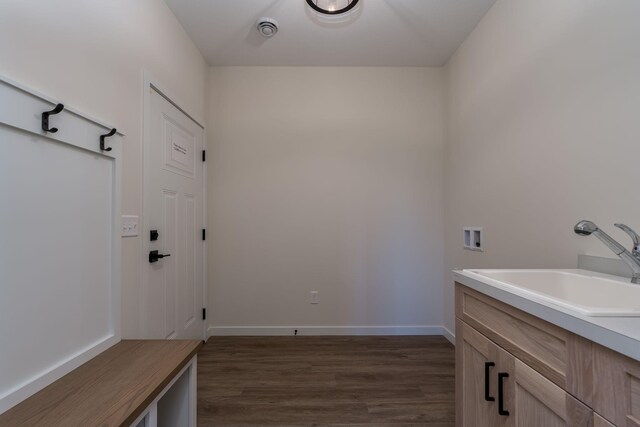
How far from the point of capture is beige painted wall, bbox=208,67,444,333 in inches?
114

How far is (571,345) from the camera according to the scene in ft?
2.45

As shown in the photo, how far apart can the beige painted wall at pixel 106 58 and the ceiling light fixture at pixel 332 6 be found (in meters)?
1.11

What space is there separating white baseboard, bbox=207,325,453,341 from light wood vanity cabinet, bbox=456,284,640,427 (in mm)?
1613

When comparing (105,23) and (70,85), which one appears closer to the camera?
(70,85)

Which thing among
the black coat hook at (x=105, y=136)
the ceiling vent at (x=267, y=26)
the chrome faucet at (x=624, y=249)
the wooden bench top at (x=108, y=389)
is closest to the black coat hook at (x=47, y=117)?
the black coat hook at (x=105, y=136)

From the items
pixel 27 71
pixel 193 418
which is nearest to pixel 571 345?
pixel 193 418

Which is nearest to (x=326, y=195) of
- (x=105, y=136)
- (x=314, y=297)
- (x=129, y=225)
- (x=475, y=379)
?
(x=314, y=297)

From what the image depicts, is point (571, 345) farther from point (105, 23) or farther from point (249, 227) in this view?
point (249, 227)

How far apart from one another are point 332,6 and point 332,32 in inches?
11.2

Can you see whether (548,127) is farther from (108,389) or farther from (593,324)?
(108,389)

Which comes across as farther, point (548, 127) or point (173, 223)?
point (173, 223)

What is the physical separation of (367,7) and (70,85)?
1974mm

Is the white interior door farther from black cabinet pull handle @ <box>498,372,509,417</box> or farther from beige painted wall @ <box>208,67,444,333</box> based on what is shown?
black cabinet pull handle @ <box>498,372,509,417</box>

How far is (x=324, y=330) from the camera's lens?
114 inches
